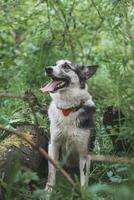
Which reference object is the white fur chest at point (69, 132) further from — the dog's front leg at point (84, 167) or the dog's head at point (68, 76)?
the dog's head at point (68, 76)

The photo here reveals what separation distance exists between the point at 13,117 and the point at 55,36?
307cm

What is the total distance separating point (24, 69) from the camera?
1034 cm

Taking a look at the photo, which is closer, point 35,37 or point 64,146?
point 64,146

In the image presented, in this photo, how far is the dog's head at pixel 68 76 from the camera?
594 cm

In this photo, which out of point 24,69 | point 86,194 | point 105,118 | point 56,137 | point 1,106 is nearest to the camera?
point 86,194

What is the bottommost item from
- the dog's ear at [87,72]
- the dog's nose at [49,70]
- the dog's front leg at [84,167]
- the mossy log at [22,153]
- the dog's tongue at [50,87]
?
the dog's front leg at [84,167]

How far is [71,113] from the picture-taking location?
5.99 meters

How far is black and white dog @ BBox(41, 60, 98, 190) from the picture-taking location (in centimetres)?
590

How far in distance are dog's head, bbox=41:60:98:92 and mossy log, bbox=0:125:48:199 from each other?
0.60m

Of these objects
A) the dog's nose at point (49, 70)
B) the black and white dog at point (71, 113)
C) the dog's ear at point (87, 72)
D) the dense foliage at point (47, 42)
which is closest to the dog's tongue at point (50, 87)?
the black and white dog at point (71, 113)

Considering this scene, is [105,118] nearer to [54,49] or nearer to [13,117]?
[13,117]

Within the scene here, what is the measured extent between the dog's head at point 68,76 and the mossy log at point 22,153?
60cm

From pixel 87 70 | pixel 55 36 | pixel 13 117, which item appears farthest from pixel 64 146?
pixel 55 36

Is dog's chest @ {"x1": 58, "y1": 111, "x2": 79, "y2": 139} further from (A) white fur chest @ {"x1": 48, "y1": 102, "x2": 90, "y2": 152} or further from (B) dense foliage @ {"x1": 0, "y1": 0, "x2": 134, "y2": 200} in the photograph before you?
(B) dense foliage @ {"x1": 0, "y1": 0, "x2": 134, "y2": 200}
